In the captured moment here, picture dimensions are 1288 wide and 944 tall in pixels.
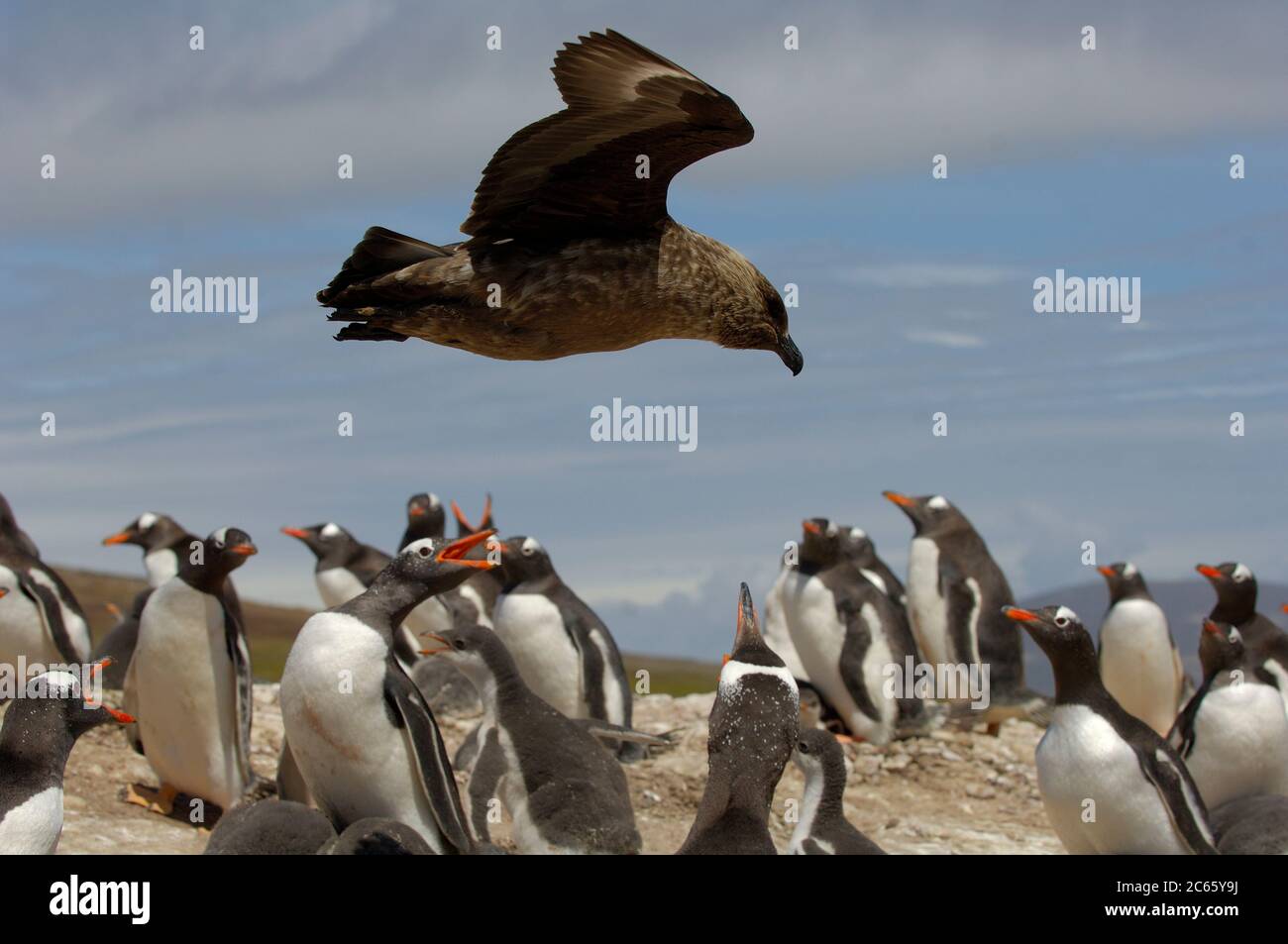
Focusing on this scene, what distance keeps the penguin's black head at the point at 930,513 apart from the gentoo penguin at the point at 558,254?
773 centimetres

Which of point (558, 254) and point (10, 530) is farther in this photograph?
point (10, 530)

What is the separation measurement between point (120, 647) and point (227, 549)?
382 cm

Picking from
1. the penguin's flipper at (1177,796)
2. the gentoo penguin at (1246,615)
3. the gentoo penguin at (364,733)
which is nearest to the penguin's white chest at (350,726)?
the gentoo penguin at (364,733)

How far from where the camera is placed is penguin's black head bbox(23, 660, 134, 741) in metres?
7.14

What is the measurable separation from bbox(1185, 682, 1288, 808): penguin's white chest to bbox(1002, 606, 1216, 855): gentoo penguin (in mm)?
1434

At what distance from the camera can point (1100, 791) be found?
802 centimetres

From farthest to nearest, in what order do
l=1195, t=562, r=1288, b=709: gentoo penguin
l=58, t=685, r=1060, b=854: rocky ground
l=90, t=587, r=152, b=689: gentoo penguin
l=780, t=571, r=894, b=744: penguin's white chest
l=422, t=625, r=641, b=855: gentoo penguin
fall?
l=90, t=587, r=152, b=689: gentoo penguin < l=780, t=571, r=894, b=744: penguin's white chest < l=1195, t=562, r=1288, b=709: gentoo penguin < l=58, t=685, r=1060, b=854: rocky ground < l=422, t=625, r=641, b=855: gentoo penguin

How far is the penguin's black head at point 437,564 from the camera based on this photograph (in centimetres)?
764

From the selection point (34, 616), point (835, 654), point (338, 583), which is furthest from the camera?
point (338, 583)

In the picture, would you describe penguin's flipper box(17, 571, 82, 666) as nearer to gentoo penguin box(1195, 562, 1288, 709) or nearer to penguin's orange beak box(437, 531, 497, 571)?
penguin's orange beak box(437, 531, 497, 571)

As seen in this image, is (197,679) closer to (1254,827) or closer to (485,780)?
(485,780)

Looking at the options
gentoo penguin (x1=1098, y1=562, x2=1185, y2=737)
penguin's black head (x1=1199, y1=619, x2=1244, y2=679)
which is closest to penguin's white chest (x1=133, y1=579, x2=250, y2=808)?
penguin's black head (x1=1199, y1=619, x2=1244, y2=679)

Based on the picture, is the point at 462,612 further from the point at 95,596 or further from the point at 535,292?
the point at 95,596

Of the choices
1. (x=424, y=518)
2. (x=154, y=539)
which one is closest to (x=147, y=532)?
(x=154, y=539)
